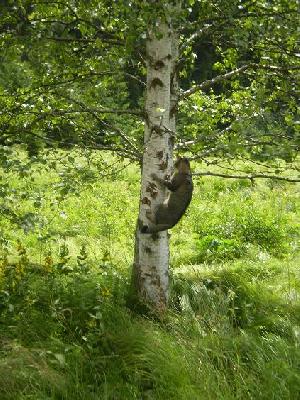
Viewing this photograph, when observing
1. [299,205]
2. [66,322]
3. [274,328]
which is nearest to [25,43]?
[66,322]

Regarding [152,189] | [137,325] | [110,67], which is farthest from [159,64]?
[137,325]

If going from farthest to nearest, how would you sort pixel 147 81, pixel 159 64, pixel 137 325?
pixel 147 81 < pixel 159 64 < pixel 137 325

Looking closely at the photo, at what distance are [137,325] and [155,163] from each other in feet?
5.85

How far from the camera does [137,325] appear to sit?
5.03 m

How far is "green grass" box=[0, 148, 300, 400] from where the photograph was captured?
4.05m

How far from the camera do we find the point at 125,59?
17.4ft

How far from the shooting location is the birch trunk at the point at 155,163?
5.27m

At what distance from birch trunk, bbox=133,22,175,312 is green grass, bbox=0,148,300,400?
0.31m

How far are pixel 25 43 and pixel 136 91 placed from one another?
23.3 m

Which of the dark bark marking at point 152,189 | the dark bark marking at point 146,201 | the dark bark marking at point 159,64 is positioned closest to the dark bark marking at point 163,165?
the dark bark marking at point 152,189

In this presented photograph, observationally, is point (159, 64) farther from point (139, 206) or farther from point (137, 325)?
point (137, 325)

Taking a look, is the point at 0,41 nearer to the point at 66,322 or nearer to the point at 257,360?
the point at 66,322

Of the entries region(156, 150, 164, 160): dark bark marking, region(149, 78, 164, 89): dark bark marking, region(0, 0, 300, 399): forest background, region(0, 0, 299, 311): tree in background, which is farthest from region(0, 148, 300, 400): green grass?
region(149, 78, 164, 89): dark bark marking

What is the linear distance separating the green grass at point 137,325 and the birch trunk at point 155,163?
312 millimetres
